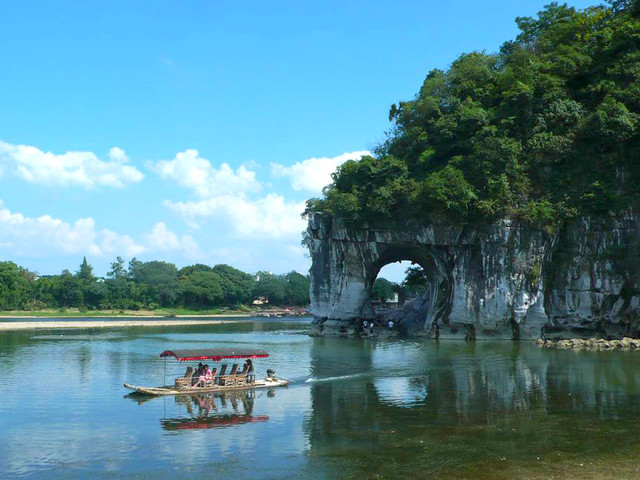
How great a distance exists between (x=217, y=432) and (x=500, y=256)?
29.4m

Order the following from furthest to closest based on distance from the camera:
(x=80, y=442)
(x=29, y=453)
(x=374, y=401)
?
1. (x=374, y=401)
2. (x=80, y=442)
3. (x=29, y=453)

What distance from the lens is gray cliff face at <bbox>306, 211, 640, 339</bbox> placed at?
39781 mm

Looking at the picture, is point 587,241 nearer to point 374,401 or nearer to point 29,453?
point 374,401

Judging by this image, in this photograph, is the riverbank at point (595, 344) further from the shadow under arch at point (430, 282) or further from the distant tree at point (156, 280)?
the distant tree at point (156, 280)

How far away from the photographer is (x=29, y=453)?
14.2 metres

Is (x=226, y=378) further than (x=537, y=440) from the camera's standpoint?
Yes

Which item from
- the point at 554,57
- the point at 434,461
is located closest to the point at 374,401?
the point at 434,461

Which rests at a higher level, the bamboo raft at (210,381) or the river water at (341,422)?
the bamboo raft at (210,381)

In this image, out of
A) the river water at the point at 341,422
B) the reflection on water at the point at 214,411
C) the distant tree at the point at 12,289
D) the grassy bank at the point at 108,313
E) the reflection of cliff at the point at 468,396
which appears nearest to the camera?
the river water at the point at 341,422

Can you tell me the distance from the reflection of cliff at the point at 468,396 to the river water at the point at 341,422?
56mm

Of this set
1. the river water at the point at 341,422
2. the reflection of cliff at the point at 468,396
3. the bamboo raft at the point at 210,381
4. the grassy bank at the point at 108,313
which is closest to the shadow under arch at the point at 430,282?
the reflection of cliff at the point at 468,396

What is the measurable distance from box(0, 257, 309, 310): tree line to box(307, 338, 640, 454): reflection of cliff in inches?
2708

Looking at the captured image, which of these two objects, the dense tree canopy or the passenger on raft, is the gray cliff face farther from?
the passenger on raft

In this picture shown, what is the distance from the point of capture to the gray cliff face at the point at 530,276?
39.8 meters
